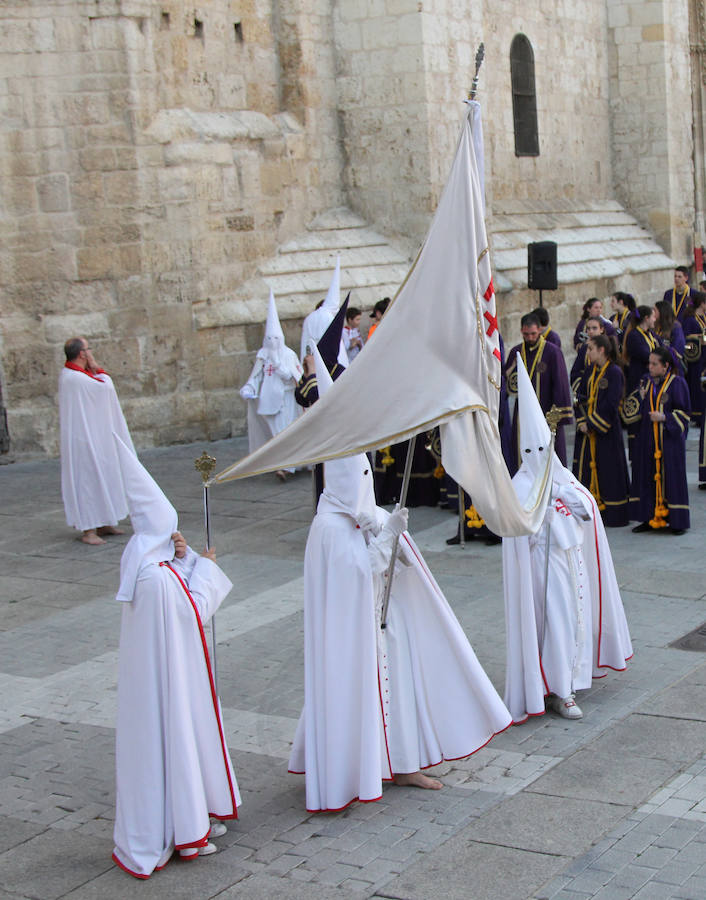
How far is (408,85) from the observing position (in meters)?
17.7

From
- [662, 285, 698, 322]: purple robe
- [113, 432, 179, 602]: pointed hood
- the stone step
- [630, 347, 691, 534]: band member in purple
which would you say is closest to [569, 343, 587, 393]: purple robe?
[630, 347, 691, 534]: band member in purple

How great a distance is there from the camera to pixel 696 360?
16.1m

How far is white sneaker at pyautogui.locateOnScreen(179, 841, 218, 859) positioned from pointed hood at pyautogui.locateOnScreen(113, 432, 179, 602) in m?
1.12

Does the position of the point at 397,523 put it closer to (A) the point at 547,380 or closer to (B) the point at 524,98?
(A) the point at 547,380

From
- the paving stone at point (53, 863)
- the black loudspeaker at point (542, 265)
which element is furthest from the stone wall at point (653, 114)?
the paving stone at point (53, 863)

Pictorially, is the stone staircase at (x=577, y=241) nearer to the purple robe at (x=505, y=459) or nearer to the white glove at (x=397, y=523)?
the purple robe at (x=505, y=459)

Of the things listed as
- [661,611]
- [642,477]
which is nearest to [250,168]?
[642,477]

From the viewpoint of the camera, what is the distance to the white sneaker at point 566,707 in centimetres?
657

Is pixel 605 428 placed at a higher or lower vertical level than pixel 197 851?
higher

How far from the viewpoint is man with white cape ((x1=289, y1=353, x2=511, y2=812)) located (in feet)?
18.0

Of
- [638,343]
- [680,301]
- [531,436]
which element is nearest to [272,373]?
[638,343]

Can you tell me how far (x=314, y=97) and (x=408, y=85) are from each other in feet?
4.41

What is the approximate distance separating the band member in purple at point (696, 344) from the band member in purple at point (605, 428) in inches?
194

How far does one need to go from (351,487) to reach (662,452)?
5842mm
